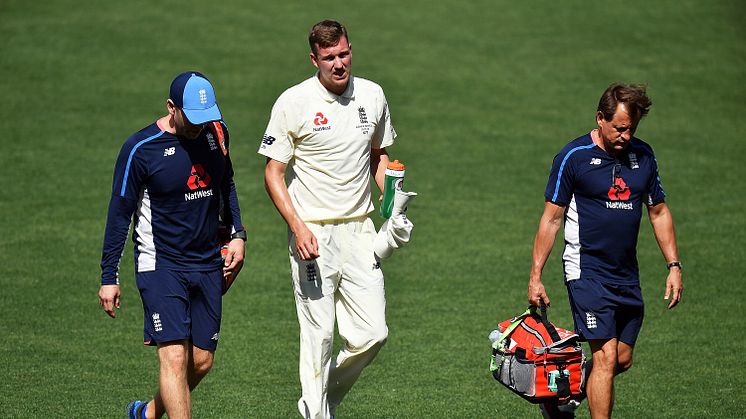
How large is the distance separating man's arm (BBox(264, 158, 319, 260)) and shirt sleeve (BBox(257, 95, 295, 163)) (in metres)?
0.05

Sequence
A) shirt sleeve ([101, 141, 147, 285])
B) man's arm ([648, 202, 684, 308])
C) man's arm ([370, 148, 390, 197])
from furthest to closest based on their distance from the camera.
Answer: man's arm ([370, 148, 390, 197])
man's arm ([648, 202, 684, 308])
shirt sleeve ([101, 141, 147, 285])

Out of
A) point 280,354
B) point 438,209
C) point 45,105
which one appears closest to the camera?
point 280,354

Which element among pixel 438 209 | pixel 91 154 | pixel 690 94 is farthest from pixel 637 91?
pixel 690 94

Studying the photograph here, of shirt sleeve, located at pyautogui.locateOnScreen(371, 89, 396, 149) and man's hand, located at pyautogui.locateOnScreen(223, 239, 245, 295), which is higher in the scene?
shirt sleeve, located at pyautogui.locateOnScreen(371, 89, 396, 149)

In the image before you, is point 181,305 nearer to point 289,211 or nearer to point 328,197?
point 289,211

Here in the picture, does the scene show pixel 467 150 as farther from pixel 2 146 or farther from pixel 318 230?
pixel 318 230

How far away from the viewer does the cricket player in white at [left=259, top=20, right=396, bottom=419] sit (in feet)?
23.5

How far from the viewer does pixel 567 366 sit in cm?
699

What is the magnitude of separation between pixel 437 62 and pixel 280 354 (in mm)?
10560

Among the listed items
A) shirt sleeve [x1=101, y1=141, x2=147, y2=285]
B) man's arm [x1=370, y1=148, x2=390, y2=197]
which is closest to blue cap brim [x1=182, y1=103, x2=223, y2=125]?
shirt sleeve [x1=101, y1=141, x2=147, y2=285]

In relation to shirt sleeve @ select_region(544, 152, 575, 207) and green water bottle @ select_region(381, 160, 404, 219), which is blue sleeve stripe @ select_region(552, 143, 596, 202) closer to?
shirt sleeve @ select_region(544, 152, 575, 207)

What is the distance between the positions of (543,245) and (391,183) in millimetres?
1050

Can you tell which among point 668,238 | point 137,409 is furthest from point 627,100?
point 137,409

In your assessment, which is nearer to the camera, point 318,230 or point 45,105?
point 318,230
